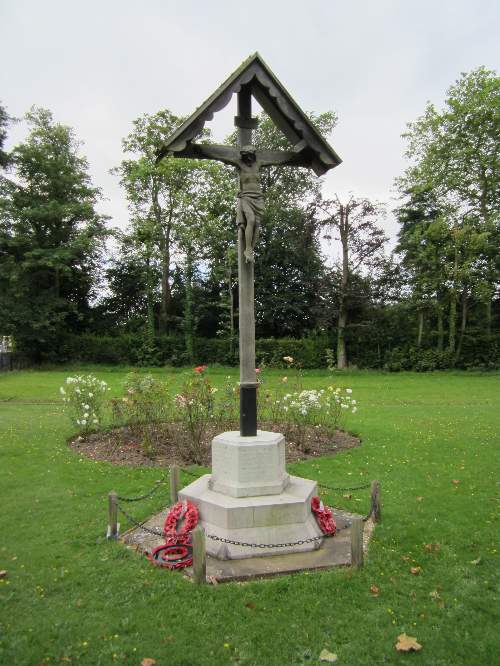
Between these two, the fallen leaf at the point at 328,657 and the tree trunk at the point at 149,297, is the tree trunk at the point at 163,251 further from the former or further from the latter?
the fallen leaf at the point at 328,657

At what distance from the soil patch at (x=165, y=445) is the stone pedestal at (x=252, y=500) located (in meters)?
3.53

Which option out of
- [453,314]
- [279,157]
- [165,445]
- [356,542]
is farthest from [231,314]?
[356,542]

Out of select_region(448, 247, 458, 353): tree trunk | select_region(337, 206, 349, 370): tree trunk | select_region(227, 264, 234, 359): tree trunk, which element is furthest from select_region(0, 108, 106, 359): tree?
select_region(448, 247, 458, 353): tree trunk

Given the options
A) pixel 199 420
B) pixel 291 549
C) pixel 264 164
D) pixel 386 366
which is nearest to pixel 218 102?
pixel 264 164

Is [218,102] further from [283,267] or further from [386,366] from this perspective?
[283,267]

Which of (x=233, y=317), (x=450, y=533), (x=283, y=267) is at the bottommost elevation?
(x=450, y=533)

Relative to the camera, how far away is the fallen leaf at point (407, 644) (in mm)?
3582

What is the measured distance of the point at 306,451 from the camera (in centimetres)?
985

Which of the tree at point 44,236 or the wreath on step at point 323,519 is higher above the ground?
the tree at point 44,236

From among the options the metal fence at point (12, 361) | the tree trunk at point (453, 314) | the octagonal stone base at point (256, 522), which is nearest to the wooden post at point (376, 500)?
the octagonal stone base at point (256, 522)

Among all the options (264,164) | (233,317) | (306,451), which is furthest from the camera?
(233,317)

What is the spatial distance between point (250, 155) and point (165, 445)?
22.0 feet

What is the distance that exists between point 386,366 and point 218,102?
25.4m

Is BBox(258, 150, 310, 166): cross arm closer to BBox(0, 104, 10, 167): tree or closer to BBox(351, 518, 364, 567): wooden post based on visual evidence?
BBox(351, 518, 364, 567): wooden post
